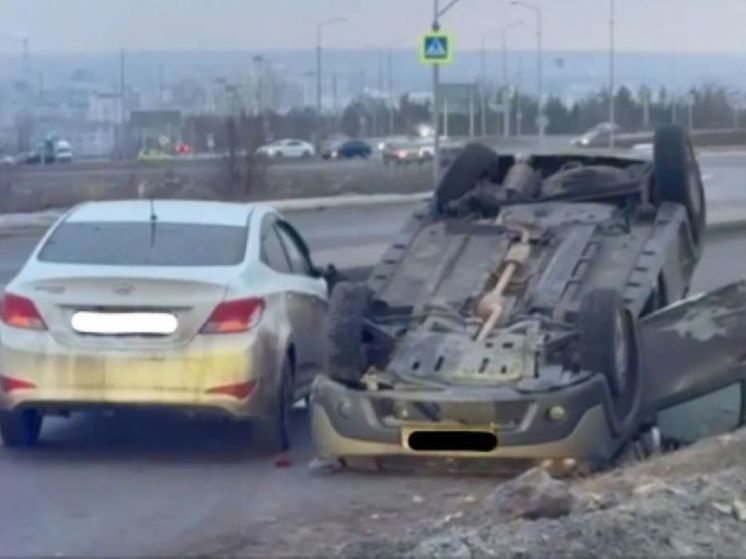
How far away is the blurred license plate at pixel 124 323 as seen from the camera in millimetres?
10992

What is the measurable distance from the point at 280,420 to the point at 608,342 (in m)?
2.00

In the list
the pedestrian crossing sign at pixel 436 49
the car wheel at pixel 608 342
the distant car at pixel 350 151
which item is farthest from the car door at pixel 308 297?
the distant car at pixel 350 151

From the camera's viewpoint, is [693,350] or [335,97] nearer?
[693,350]

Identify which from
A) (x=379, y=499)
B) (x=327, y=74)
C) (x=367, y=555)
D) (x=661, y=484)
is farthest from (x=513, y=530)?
(x=327, y=74)

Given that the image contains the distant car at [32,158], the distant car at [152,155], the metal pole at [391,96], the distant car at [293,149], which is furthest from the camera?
the metal pole at [391,96]

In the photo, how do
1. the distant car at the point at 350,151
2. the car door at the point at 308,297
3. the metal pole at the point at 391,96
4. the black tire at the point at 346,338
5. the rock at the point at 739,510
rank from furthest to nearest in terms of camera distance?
→ the metal pole at the point at 391,96 → the distant car at the point at 350,151 → the car door at the point at 308,297 → the black tire at the point at 346,338 → the rock at the point at 739,510

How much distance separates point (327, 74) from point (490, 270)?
9517 centimetres

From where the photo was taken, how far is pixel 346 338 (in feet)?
35.9

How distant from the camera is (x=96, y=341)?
36.1 ft

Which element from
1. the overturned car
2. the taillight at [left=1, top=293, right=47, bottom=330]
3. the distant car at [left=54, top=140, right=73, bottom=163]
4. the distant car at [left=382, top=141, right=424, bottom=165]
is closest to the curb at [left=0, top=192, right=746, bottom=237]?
the overturned car

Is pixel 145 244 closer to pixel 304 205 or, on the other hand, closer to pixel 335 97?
pixel 304 205

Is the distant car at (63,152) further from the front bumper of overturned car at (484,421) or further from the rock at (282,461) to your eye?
the front bumper of overturned car at (484,421)

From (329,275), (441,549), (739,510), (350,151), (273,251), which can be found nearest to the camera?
(441,549)

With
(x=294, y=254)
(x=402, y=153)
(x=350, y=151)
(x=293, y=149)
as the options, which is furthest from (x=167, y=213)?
(x=350, y=151)
